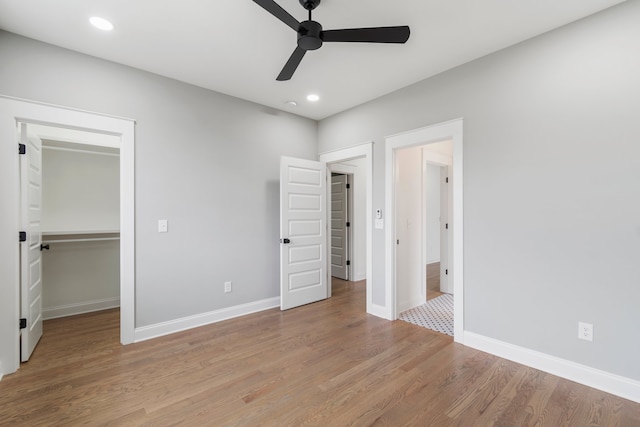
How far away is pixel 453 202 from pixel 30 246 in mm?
4101

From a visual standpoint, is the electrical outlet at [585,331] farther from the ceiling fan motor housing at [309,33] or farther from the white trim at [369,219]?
the ceiling fan motor housing at [309,33]

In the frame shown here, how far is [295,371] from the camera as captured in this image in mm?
2367

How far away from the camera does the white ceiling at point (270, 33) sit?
208cm

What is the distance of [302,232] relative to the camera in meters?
4.07

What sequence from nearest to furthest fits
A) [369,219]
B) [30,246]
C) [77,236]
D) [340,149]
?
[30,246], [77,236], [369,219], [340,149]

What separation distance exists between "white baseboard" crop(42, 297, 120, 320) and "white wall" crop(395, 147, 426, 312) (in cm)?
392

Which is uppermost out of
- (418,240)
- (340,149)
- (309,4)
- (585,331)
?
(309,4)

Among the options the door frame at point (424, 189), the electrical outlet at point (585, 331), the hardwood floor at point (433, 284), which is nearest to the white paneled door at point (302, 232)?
the door frame at point (424, 189)

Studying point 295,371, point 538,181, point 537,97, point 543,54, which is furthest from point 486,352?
point 543,54

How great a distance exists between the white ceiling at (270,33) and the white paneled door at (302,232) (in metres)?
1.26

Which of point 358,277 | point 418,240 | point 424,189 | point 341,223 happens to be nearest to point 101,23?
point 424,189

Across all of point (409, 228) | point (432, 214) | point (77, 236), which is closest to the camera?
point (77, 236)

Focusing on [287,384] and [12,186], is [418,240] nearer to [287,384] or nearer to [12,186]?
[287,384]

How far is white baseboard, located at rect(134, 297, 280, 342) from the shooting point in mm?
2990
